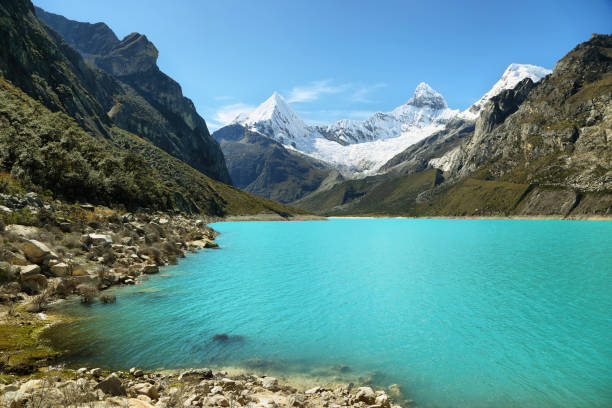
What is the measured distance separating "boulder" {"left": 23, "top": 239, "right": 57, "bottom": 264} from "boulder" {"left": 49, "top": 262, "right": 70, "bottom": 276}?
79 centimetres

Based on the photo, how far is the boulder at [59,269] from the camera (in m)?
20.2

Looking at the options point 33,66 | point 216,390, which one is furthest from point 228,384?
point 33,66

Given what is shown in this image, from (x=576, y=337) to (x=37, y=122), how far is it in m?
58.5

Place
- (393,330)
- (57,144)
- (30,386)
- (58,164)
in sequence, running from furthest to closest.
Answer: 1. (57,144)
2. (58,164)
3. (393,330)
4. (30,386)

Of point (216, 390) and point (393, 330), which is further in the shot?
point (393, 330)

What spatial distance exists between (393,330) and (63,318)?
1679 cm

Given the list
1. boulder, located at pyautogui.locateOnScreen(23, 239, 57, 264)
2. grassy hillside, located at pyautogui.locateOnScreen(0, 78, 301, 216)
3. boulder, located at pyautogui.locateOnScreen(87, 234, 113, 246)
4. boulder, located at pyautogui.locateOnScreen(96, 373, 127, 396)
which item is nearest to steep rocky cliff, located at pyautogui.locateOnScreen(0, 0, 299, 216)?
grassy hillside, located at pyautogui.locateOnScreen(0, 78, 301, 216)

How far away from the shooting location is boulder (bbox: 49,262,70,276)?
795 inches

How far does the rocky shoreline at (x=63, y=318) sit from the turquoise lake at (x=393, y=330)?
1.48 metres

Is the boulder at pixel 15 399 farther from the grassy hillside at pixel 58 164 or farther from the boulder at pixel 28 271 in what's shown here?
the grassy hillside at pixel 58 164

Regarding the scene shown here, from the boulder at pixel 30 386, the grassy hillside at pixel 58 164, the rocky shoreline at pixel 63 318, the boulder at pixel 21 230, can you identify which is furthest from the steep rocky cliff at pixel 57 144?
the boulder at pixel 30 386

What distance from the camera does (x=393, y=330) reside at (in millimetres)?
17203

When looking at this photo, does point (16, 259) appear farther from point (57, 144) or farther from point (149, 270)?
point (57, 144)

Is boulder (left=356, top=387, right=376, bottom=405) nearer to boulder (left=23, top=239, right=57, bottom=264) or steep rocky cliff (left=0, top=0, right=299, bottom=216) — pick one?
boulder (left=23, top=239, right=57, bottom=264)
